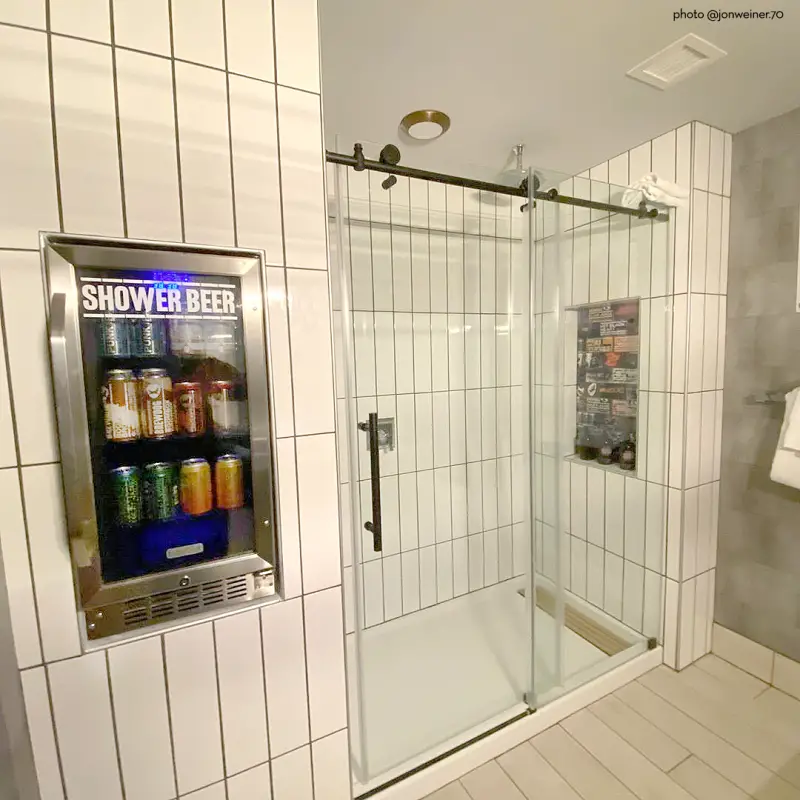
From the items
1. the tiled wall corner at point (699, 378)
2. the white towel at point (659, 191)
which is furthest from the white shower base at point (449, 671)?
the white towel at point (659, 191)

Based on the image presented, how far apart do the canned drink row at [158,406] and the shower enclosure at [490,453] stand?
0.65m

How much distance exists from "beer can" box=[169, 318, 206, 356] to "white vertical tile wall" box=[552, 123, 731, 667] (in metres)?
1.26

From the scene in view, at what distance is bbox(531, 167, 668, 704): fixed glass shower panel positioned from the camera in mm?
1639

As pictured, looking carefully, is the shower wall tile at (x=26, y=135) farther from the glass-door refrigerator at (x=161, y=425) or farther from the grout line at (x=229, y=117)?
the grout line at (x=229, y=117)

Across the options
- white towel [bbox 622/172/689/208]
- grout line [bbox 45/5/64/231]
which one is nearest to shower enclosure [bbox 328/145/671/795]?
white towel [bbox 622/172/689/208]

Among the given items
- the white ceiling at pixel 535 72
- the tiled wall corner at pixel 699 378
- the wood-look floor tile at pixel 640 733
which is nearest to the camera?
the white ceiling at pixel 535 72

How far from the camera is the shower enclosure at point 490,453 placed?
5.29 feet

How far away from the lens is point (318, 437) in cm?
95

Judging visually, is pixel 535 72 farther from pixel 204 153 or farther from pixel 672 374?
pixel 672 374

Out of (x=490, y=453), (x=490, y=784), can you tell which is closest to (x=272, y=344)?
(x=490, y=784)

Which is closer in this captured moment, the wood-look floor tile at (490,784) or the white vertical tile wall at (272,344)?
the white vertical tile wall at (272,344)

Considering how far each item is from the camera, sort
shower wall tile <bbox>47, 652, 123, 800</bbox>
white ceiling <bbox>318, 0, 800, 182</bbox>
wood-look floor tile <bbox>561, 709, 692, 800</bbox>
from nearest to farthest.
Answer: shower wall tile <bbox>47, 652, 123, 800</bbox>, white ceiling <bbox>318, 0, 800, 182</bbox>, wood-look floor tile <bbox>561, 709, 692, 800</bbox>

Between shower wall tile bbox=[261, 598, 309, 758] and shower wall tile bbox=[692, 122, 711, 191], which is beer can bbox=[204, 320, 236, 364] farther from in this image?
shower wall tile bbox=[692, 122, 711, 191]

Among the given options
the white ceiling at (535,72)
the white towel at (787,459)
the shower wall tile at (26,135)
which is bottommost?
the white towel at (787,459)
